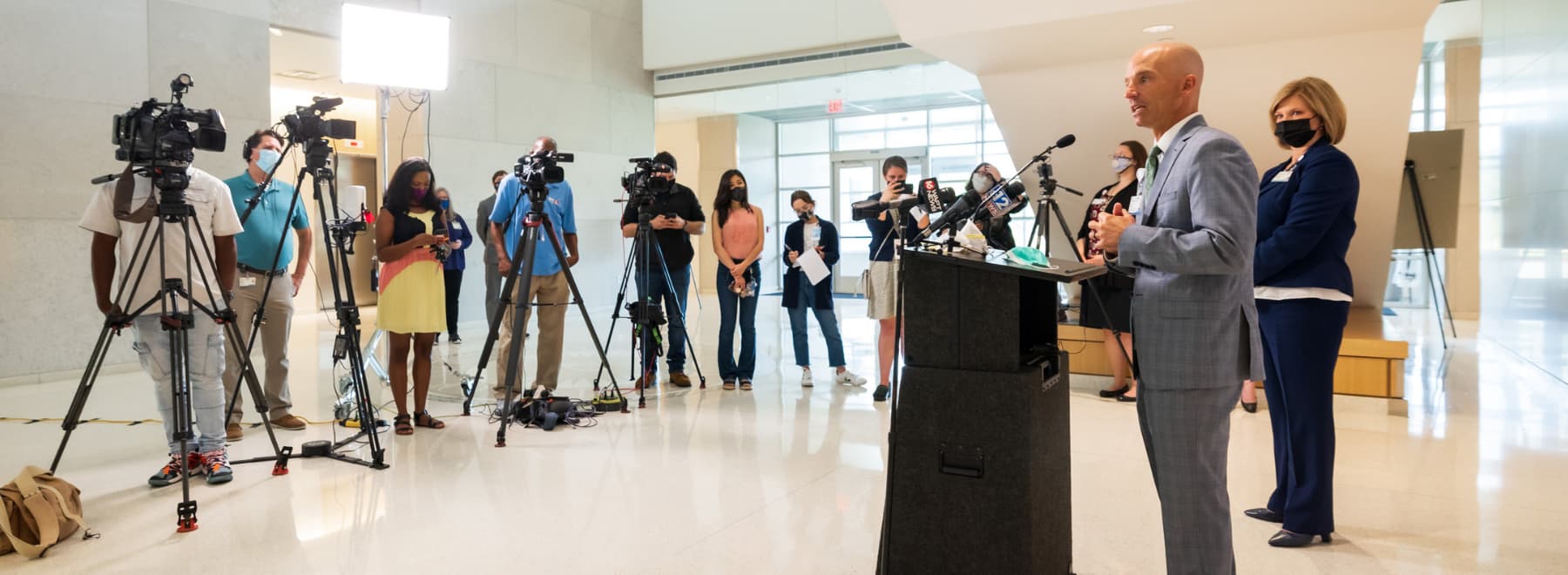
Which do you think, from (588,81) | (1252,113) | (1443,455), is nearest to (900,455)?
(1443,455)

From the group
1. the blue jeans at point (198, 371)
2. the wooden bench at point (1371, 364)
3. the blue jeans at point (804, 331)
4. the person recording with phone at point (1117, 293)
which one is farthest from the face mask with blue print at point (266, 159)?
the person recording with phone at point (1117, 293)

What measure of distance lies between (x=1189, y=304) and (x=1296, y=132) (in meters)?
1.26

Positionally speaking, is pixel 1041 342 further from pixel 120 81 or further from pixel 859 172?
pixel 859 172

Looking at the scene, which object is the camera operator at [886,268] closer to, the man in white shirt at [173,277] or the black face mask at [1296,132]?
the black face mask at [1296,132]

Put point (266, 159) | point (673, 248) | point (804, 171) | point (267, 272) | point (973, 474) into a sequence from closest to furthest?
1. point (973, 474)
2. point (266, 159)
3. point (267, 272)
4. point (673, 248)
5. point (804, 171)

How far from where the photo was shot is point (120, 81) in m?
6.70

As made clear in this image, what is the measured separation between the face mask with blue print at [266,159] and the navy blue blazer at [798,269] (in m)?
2.88

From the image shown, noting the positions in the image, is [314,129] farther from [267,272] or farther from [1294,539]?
[1294,539]

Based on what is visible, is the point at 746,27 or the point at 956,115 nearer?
the point at 746,27

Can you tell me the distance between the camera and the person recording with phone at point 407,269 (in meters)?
4.32

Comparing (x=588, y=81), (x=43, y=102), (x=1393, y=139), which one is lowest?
(x=1393, y=139)

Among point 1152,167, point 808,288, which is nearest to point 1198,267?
point 1152,167

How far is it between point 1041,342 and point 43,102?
7300mm

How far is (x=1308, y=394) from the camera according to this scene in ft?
9.09
